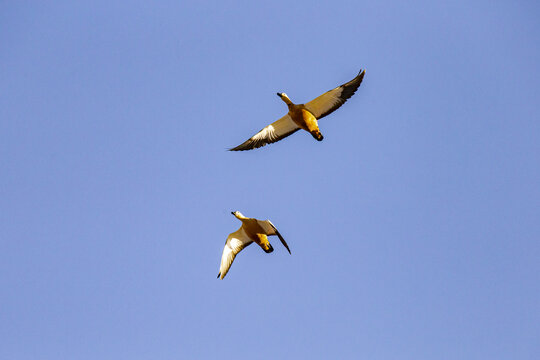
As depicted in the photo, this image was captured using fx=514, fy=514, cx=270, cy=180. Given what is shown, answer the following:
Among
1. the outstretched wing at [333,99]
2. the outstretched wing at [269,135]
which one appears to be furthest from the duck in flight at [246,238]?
the outstretched wing at [333,99]

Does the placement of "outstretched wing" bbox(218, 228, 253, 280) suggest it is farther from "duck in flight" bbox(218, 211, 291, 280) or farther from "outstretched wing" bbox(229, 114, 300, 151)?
"outstretched wing" bbox(229, 114, 300, 151)

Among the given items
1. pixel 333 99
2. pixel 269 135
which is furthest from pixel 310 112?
pixel 269 135

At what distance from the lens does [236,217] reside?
60.8 feet

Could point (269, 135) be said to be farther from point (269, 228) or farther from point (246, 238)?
point (246, 238)

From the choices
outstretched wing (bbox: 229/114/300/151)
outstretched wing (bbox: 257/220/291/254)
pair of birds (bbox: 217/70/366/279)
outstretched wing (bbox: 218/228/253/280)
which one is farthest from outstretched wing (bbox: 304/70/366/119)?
outstretched wing (bbox: 218/228/253/280)

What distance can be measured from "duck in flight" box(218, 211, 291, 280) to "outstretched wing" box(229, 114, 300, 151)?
2.49m

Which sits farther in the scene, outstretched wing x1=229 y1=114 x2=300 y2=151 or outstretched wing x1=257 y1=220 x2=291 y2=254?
outstretched wing x1=229 y1=114 x2=300 y2=151

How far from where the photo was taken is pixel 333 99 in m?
17.2

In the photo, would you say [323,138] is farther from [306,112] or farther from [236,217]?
[236,217]

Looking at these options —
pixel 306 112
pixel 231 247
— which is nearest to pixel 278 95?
pixel 306 112

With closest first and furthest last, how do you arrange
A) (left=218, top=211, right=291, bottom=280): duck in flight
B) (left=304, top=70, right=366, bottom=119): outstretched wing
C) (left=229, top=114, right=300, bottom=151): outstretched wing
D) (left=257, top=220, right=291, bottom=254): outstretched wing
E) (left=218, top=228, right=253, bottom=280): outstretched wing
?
(left=304, top=70, right=366, bottom=119): outstretched wing
(left=257, top=220, right=291, bottom=254): outstretched wing
(left=218, top=211, right=291, bottom=280): duck in flight
(left=229, top=114, right=300, bottom=151): outstretched wing
(left=218, top=228, right=253, bottom=280): outstretched wing

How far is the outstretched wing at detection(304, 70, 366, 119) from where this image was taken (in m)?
16.7

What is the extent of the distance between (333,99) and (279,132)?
8.42ft

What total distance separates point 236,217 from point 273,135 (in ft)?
10.8
